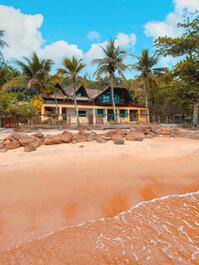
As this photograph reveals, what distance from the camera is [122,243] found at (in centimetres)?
219

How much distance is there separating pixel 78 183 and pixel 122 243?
6.63ft

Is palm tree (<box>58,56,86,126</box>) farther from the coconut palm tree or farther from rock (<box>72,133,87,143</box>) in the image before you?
rock (<box>72,133,87,143</box>)

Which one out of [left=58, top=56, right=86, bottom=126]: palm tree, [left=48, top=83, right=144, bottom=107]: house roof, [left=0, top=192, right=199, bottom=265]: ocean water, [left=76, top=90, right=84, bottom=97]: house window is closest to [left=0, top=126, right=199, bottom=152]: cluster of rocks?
[left=0, top=192, right=199, bottom=265]: ocean water

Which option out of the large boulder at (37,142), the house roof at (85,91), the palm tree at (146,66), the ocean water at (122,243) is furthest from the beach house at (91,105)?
the ocean water at (122,243)

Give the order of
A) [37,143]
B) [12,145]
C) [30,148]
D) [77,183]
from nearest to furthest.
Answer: [77,183] → [30,148] → [12,145] → [37,143]

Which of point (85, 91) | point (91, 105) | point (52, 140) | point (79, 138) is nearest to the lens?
point (52, 140)

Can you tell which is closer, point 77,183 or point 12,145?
point 77,183

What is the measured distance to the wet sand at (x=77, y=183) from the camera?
2650 mm

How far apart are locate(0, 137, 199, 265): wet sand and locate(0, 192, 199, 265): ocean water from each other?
10 centimetres

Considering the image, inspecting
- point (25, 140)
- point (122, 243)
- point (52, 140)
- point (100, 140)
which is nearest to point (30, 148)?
point (25, 140)

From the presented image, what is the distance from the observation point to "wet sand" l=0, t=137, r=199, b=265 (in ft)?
8.70

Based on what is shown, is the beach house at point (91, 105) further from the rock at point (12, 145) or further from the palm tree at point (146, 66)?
the rock at point (12, 145)

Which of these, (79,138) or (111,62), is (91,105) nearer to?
(111,62)

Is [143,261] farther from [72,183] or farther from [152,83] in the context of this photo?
[152,83]
